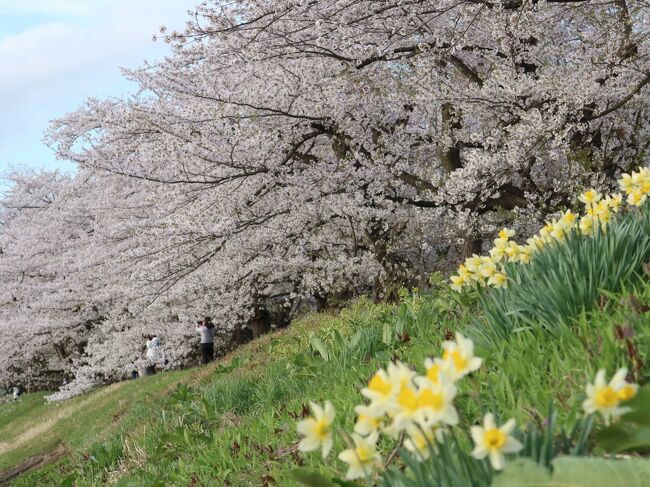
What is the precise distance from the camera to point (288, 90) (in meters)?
10.0

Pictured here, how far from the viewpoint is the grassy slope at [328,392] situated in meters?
2.45

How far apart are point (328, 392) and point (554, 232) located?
5.22 feet

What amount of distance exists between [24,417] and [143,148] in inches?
559

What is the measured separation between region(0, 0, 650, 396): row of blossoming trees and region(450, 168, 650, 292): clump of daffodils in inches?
124

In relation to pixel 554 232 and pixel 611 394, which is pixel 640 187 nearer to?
pixel 554 232

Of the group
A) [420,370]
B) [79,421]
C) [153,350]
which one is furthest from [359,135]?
[153,350]

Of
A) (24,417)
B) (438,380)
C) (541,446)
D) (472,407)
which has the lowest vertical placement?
(24,417)

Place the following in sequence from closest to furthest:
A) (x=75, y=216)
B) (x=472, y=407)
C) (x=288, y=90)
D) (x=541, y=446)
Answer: (x=541, y=446) < (x=472, y=407) < (x=288, y=90) < (x=75, y=216)

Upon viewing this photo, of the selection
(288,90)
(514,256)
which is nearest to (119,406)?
(288,90)

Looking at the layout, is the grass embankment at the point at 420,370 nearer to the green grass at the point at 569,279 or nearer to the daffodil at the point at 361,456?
the green grass at the point at 569,279

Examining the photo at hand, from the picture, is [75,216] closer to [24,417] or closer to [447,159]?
[24,417]

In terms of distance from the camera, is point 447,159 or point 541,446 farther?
point 447,159

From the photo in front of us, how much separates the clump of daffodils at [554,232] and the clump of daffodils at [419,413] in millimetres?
2113

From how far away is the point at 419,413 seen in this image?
1.53 m
